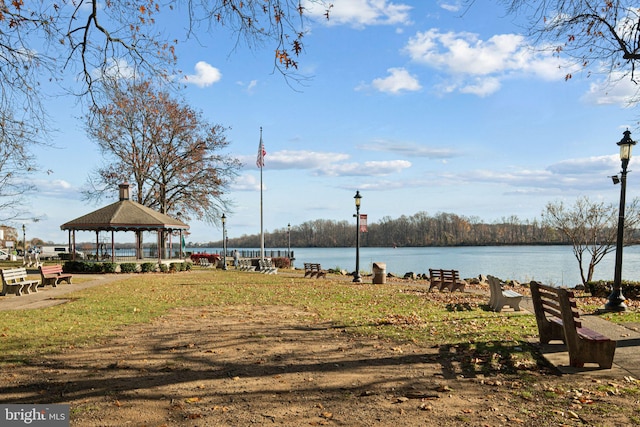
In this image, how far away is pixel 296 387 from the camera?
5418 millimetres

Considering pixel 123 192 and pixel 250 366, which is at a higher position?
pixel 123 192

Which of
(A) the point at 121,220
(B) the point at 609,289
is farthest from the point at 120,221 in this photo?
(B) the point at 609,289

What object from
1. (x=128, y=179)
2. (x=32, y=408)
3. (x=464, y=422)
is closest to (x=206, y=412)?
(x=32, y=408)

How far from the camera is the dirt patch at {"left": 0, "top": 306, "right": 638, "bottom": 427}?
14.8 feet

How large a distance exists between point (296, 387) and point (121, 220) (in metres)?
30.4

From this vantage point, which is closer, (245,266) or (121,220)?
(121,220)

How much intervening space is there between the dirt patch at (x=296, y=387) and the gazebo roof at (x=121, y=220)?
2639cm

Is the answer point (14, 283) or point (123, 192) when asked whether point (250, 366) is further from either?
point (123, 192)

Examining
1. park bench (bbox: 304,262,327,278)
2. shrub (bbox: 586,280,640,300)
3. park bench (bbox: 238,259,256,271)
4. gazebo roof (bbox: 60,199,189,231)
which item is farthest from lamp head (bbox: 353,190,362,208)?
gazebo roof (bbox: 60,199,189,231)

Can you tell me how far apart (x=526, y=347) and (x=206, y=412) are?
16.0ft

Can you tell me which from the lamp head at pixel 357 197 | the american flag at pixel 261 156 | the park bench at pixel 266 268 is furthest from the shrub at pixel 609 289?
the american flag at pixel 261 156

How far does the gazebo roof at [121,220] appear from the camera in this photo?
107 feet

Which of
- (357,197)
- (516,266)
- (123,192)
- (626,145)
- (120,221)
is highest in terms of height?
(123,192)

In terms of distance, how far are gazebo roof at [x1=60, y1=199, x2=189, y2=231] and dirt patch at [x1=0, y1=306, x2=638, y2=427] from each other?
86.6 ft
